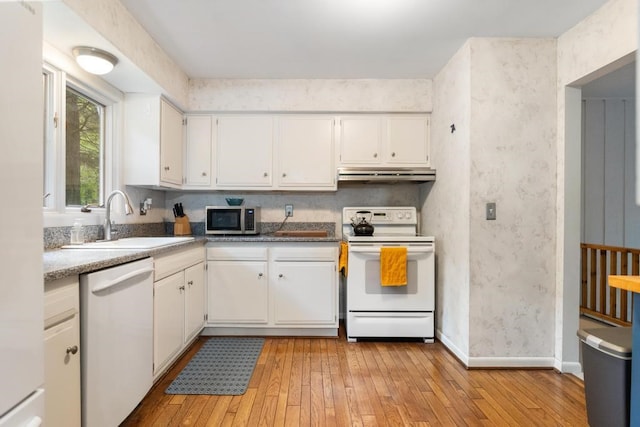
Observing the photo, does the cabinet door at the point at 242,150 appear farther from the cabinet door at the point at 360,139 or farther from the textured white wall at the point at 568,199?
the textured white wall at the point at 568,199

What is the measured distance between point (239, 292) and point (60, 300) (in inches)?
70.8

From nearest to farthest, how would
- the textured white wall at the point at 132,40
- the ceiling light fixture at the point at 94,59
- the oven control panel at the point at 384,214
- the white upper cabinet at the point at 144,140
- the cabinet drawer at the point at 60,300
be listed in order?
the cabinet drawer at the point at 60,300 < the textured white wall at the point at 132,40 < the ceiling light fixture at the point at 94,59 < the white upper cabinet at the point at 144,140 < the oven control panel at the point at 384,214

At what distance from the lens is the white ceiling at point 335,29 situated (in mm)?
2076

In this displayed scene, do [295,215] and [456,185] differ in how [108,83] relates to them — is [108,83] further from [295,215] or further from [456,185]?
[456,185]

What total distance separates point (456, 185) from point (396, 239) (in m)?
0.66

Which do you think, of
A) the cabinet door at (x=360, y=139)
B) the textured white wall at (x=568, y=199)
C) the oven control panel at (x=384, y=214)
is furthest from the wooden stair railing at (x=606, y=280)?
the cabinet door at (x=360, y=139)

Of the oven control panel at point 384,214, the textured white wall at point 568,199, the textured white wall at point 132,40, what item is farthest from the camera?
the oven control panel at point 384,214

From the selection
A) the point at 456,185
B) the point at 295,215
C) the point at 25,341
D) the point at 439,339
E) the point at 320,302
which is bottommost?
the point at 439,339

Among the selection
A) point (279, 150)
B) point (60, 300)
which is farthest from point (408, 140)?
point (60, 300)

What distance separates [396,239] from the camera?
2.95 metres

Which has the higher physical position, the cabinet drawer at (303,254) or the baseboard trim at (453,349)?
the cabinet drawer at (303,254)

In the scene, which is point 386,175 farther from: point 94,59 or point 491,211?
point 94,59

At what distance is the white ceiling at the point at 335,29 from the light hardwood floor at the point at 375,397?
2.34 meters

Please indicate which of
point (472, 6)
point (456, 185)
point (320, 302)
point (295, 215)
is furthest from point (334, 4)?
point (320, 302)
